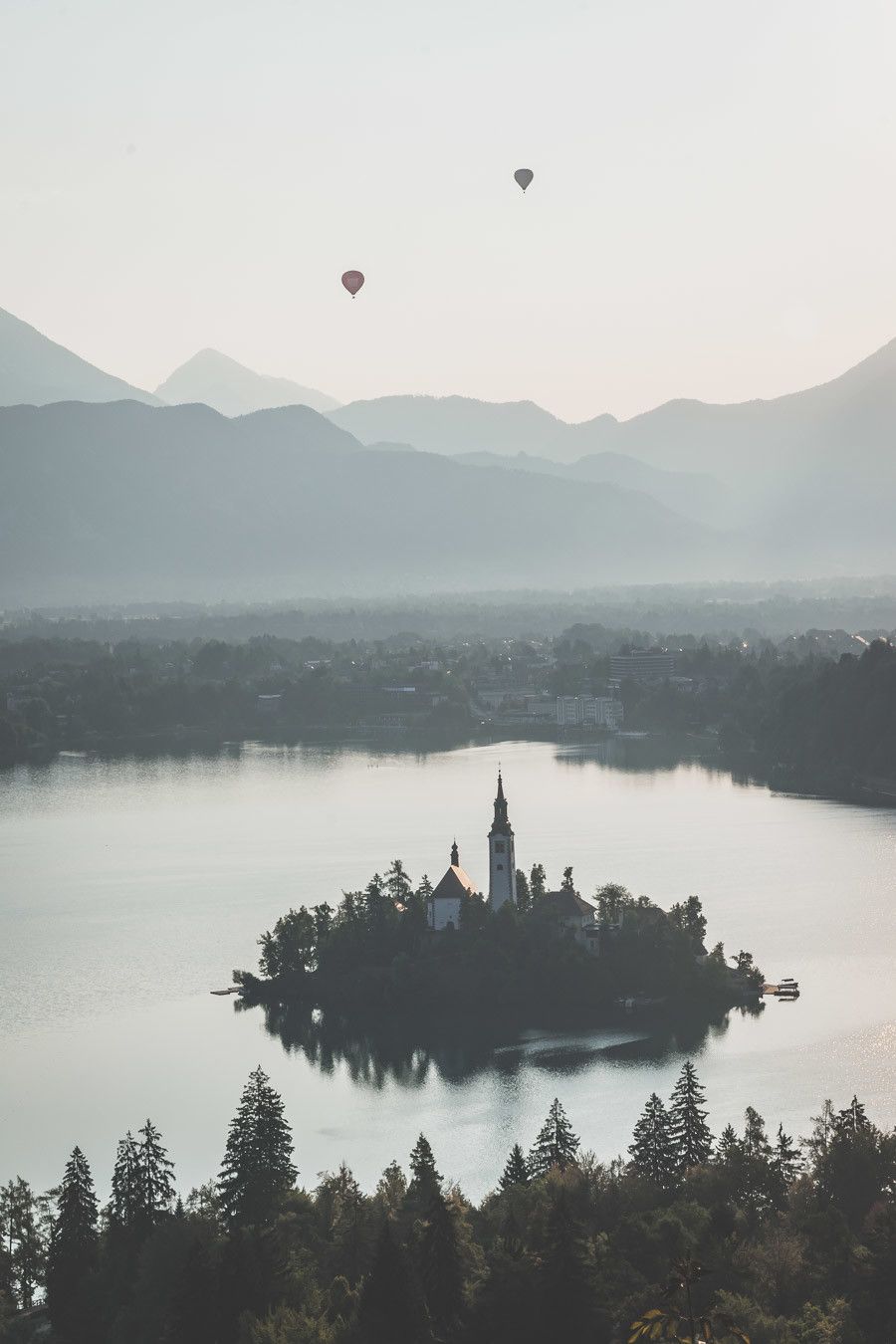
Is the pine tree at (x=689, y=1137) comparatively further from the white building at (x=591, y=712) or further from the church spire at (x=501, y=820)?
the white building at (x=591, y=712)

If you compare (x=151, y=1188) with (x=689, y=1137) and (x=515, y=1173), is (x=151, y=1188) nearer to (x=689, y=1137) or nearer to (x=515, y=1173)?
(x=515, y=1173)

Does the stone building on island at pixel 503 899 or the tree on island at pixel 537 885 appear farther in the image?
the tree on island at pixel 537 885

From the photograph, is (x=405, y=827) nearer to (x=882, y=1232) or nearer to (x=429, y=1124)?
(x=429, y=1124)

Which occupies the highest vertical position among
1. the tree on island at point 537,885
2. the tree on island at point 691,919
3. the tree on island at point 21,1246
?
the tree on island at point 537,885

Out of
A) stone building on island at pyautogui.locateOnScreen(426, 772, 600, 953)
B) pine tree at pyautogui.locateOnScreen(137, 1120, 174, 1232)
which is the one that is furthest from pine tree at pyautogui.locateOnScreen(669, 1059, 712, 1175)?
stone building on island at pyautogui.locateOnScreen(426, 772, 600, 953)

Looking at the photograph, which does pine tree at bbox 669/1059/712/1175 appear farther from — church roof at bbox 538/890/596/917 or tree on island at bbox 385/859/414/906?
tree on island at bbox 385/859/414/906

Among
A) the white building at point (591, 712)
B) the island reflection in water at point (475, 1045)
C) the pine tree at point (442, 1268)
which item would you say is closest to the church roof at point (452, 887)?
the island reflection in water at point (475, 1045)
